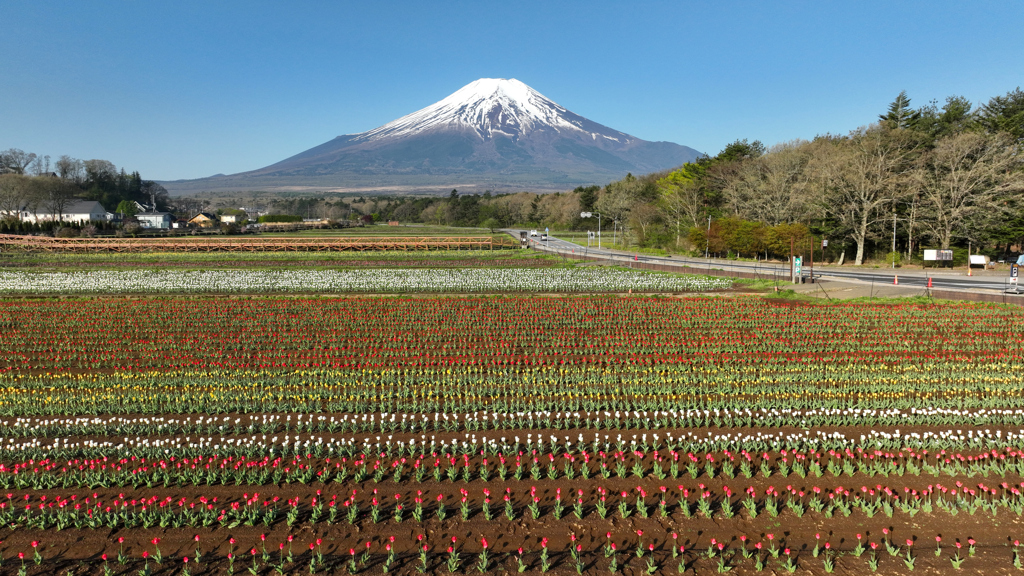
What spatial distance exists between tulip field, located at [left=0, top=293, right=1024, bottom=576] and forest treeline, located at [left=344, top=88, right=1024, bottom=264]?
28.1m

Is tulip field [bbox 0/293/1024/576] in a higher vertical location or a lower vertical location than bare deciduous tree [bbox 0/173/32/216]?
lower

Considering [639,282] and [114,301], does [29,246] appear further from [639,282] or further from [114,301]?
[639,282]

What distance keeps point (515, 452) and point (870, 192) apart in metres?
43.2

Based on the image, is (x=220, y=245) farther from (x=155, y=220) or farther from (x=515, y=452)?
(x=155, y=220)

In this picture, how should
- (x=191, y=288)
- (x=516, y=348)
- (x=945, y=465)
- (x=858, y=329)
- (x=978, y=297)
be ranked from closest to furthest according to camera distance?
(x=945, y=465), (x=516, y=348), (x=858, y=329), (x=978, y=297), (x=191, y=288)

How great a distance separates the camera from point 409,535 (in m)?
6.68

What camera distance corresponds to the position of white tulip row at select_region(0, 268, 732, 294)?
28.3 m

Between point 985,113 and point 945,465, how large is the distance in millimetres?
58097

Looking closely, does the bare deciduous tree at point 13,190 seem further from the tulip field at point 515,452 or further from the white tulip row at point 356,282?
the tulip field at point 515,452

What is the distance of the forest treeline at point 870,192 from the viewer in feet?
123

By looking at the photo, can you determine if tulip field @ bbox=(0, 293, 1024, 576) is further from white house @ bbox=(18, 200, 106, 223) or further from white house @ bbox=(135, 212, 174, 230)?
Answer: white house @ bbox=(135, 212, 174, 230)

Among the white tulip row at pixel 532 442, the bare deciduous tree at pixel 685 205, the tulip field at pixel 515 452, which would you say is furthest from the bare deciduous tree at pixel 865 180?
the white tulip row at pixel 532 442

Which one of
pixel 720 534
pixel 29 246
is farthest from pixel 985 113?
pixel 29 246

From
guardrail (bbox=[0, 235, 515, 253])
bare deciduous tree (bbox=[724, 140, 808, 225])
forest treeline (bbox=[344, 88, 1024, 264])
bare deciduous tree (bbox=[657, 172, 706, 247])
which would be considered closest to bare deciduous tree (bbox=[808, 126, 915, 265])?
forest treeline (bbox=[344, 88, 1024, 264])
